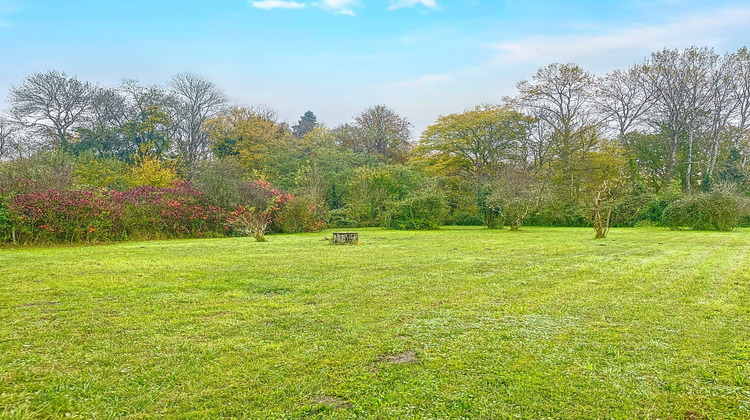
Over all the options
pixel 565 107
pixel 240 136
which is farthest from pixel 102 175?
pixel 565 107

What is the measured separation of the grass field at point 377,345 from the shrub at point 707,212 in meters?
14.2

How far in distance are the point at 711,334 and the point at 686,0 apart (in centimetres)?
1099

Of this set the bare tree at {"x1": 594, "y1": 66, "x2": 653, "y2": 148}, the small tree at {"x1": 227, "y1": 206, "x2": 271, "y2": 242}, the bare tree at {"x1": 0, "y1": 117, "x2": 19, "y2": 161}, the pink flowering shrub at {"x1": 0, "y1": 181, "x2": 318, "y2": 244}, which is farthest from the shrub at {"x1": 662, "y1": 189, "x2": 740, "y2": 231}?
the bare tree at {"x1": 0, "y1": 117, "x2": 19, "y2": 161}

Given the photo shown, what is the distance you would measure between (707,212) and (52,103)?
3687 cm

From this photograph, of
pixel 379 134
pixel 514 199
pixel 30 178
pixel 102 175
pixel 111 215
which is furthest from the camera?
pixel 379 134

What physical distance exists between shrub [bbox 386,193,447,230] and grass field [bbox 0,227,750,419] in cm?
1232

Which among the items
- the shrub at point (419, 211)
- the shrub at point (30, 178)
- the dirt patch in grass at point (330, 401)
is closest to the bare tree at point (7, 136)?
the shrub at point (30, 178)

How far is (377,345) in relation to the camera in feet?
8.86

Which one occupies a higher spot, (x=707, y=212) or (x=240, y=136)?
(x=240, y=136)

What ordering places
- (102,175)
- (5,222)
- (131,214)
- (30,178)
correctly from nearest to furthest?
(5,222) → (30,178) → (131,214) → (102,175)

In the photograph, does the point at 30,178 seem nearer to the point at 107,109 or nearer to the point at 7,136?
the point at 7,136

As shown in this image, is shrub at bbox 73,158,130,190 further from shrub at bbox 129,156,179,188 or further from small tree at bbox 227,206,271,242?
small tree at bbox 227,206,271,242

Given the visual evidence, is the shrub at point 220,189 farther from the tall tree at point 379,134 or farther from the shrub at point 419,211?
the tall tree at point 379,134

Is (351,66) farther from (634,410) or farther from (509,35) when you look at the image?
(634,410)
